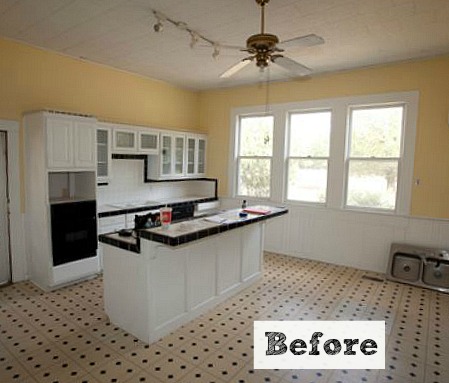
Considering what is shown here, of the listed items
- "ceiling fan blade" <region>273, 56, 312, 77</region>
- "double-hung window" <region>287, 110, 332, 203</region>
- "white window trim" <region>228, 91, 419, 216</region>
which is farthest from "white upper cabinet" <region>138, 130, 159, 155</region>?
"ceiling fan blade" <region>273, 56, 312, 77</region>

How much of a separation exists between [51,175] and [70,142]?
642mm

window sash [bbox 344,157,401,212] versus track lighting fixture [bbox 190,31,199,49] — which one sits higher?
track lighting fixture [bbox 190,31,199,49]

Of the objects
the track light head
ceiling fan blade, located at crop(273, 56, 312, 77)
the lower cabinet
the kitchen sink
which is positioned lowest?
the lower cabinet

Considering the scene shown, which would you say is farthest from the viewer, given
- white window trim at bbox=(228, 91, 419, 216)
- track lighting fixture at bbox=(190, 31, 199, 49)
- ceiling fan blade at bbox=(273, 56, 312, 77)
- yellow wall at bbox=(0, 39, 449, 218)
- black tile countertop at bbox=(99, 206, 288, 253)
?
white window trim at bbox=(228, 91, 419, 216)

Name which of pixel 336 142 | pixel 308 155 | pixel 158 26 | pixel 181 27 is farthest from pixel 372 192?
pixel 158 26

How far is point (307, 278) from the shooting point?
4293 mm

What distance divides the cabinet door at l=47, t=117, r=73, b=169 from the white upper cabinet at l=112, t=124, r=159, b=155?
822 mm

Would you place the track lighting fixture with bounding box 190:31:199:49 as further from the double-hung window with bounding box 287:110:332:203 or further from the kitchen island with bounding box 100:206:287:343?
the double-hung window with bounding box 287:110:332:203

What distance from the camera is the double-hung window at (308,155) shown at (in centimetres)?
493

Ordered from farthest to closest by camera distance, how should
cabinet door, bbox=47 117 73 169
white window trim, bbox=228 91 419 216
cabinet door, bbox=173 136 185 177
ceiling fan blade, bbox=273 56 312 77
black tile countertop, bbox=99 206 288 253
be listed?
1. cabinet door, bbox=173 136 185 177
2. white window trim, bbox=228 91 419 216
3. cabinet door, bbox=47 117 73 169
4. ceiling fan blade, bbox=273 56 312 77
5. black tile countertop, bbox=99 206 288 253

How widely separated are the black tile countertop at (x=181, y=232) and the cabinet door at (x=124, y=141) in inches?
77.9

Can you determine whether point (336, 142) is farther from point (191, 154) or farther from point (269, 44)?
point (269, 44)

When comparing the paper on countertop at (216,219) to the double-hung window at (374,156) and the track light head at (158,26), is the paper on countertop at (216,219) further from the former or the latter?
the double-hung window at (374,156)

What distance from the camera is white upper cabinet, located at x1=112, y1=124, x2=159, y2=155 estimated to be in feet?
14.8
